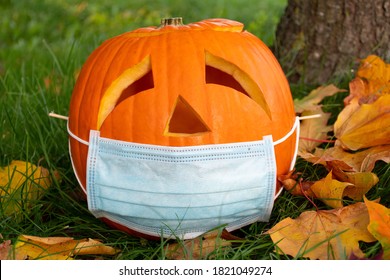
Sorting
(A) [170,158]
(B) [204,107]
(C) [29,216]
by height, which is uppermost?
(B) [204,107]

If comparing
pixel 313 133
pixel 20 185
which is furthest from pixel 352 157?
pixel 20 185

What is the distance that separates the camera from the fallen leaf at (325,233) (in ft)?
5.19

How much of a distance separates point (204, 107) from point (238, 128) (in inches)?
4.6

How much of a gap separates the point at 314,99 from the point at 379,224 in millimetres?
876

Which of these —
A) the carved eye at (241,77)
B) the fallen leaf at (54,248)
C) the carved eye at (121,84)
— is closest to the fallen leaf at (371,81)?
the carved eye at (241,77)

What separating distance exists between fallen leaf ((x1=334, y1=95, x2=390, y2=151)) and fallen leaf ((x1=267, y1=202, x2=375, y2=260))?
38cm

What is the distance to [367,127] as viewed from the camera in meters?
2.02

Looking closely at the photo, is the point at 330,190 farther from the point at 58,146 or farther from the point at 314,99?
the point at 58,146

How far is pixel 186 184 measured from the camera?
1.64 meters

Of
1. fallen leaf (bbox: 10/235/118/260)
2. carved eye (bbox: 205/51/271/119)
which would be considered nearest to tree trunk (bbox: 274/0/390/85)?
carved eye (bbox: 205/51/271/119)

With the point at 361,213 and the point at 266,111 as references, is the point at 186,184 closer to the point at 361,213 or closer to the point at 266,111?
the point at 266,111

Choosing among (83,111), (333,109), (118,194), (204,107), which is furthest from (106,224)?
(333,109)

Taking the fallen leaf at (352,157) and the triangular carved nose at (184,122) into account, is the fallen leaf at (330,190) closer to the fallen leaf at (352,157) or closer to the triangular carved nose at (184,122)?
the fallen leaf at (352,157)

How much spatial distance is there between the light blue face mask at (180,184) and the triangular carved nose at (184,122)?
122 mm
